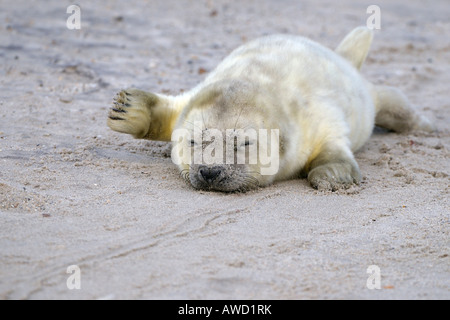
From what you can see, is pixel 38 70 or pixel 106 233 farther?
pixel 38 70

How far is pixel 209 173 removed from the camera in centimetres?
424

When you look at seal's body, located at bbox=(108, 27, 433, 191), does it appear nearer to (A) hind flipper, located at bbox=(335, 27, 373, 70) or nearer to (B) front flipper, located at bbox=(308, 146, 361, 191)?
(B) front flipper, located at bbox=(308, 146, 361, 191)

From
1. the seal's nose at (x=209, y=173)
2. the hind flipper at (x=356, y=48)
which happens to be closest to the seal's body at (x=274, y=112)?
the seal's nose at (x=209, y=173)

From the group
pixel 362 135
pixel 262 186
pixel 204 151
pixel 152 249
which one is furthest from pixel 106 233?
pixel 362 135

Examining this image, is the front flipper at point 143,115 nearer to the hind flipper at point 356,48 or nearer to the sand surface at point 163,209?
the sand surface at point 163,209

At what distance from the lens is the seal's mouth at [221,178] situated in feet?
13.9

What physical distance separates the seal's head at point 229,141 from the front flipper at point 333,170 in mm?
312

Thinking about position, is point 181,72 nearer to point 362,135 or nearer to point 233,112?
point 362,135

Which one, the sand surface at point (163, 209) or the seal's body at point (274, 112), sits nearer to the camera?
the sand surface at point (163, 209)

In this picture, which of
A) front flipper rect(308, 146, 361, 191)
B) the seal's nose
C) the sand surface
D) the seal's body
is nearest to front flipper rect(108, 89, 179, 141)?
the seal's body

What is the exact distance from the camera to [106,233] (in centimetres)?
336

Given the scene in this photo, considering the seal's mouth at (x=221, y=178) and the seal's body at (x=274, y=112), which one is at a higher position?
the seal's body at (x=274, y=112)

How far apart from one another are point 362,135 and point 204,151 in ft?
6.50

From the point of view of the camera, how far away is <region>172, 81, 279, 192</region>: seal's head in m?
4.27
